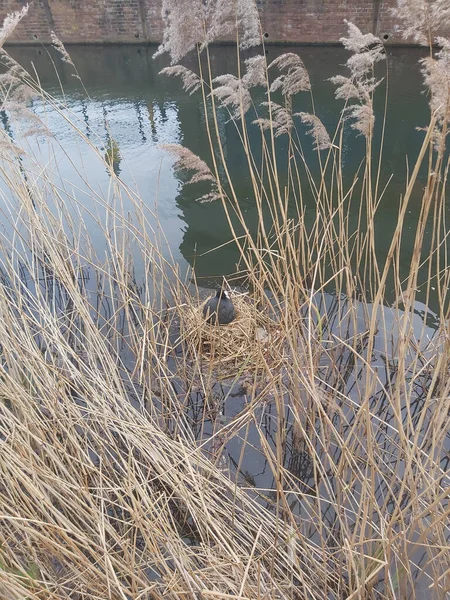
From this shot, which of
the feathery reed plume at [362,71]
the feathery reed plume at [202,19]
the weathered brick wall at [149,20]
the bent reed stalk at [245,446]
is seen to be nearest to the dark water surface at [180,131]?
the weathered brick wall at [149,20]

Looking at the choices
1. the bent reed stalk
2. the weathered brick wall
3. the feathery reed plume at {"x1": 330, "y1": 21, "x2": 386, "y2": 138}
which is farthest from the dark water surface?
the feathery reed plume at {"x1": 330, "y1": 21, "x2": 386, "y2": 138}

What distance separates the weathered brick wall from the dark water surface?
1.16 feet

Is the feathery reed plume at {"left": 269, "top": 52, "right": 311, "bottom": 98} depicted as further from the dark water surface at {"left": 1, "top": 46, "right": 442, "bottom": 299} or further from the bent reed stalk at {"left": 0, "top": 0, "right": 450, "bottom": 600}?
the dark water surface at {"left": 1, "top": 46, "right": 442, "bottom": 299}

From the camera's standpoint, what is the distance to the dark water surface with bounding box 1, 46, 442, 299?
307cm

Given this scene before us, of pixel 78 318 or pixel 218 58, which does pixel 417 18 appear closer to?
pixel 78 318

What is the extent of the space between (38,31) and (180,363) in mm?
10839

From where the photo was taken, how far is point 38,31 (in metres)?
9.82

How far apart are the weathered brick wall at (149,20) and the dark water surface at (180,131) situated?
35 cm

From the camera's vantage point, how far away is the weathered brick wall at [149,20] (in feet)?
24.7

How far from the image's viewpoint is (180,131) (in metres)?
5.03

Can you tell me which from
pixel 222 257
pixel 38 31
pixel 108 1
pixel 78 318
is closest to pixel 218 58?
pixel 108 1

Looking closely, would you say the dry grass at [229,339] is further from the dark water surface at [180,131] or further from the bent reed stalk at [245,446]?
the dark water surface at [180,131]

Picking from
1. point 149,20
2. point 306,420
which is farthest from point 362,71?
point 149,20

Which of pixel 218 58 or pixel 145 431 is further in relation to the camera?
pixel 218 58
